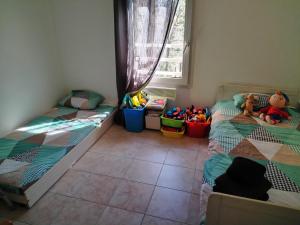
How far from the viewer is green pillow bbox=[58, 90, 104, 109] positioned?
2941mm

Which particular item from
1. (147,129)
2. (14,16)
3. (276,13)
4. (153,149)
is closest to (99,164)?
(153,149)

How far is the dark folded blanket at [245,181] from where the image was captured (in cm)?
111

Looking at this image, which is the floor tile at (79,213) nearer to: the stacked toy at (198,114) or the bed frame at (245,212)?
the bed frame at (245,212)

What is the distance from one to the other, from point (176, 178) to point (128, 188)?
0.47 m

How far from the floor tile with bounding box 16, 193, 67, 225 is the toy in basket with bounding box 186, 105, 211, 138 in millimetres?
1613

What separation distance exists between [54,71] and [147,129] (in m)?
1.55

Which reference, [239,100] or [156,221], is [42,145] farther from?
[239,100]

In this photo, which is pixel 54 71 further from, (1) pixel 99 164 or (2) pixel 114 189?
(2) pixel 114 189

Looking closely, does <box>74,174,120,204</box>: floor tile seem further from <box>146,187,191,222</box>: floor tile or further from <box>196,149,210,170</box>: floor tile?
<box>196,149,210,170</box>: floor tile

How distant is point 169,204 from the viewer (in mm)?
1795

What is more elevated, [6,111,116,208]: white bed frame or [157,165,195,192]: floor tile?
[6,111,116,208]: white bed frame

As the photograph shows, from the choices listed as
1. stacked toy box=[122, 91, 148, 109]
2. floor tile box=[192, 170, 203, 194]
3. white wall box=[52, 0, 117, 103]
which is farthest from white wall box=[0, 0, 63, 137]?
floor tile box=[192, 170, 203, 194]

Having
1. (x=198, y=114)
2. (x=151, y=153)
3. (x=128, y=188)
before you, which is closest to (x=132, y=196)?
(x=128, y=188)

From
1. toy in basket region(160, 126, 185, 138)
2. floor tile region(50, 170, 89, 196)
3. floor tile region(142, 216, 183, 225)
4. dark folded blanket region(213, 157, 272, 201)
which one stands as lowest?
floor tile region(142, 216, 183, 225)
